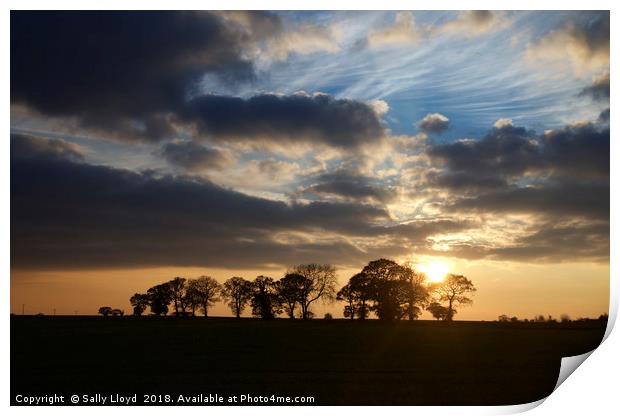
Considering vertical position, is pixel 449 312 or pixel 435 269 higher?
pixel 435 269

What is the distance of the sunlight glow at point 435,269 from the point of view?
15.6 m

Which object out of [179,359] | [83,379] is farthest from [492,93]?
[83,379]

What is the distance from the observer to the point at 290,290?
73.0ft

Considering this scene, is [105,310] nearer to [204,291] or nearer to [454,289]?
[204,291]

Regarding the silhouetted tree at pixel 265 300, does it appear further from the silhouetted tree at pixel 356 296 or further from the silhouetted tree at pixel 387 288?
the silhouetted tree at pixel 387 288

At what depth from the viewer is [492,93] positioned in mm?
14680

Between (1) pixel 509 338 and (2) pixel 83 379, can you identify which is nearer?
(2) pixel 83 379

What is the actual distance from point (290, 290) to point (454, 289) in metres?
6.18

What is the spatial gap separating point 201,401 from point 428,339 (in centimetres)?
929

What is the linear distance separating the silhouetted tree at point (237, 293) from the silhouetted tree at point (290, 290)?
108 cm

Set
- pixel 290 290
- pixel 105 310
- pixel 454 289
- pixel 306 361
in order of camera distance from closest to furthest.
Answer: pixel 306 361
pixel 105 310
pixel 454 289
pixel 290 290

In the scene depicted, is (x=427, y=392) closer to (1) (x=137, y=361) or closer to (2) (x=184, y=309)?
(1) (x=137, y=361)

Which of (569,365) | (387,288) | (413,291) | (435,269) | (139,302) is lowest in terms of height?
(569,365)

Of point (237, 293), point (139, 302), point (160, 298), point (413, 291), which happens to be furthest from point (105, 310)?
point (413, 291)
